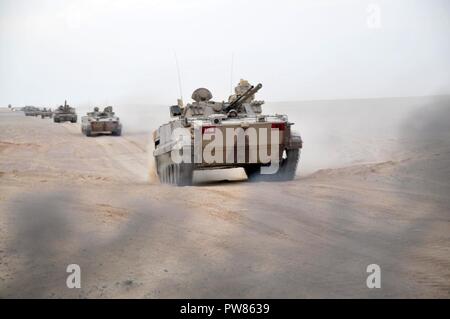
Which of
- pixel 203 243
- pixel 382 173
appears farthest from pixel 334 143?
pixel 203 243

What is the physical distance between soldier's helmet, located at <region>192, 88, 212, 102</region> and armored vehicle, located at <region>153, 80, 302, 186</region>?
57.9 inches

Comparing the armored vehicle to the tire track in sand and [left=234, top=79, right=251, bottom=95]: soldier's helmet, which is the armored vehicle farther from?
the tire track in sand

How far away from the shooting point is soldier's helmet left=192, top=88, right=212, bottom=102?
1159cm

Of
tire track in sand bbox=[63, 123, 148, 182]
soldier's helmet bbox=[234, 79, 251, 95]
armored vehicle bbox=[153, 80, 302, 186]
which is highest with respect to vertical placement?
soldier's helmet bbox=[234, 79, 251, 95]

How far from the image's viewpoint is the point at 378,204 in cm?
641

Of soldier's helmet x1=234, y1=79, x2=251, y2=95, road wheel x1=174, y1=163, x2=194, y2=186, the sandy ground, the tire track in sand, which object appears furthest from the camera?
the tire track in sand

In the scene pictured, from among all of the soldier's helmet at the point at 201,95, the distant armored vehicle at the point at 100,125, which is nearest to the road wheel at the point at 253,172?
the soldier's helmet at the point at 201,95

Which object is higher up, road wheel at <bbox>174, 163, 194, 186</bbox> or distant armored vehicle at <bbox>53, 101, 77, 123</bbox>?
distant armored vehicle at <bbox>53, 101, 77, 123</bbox>

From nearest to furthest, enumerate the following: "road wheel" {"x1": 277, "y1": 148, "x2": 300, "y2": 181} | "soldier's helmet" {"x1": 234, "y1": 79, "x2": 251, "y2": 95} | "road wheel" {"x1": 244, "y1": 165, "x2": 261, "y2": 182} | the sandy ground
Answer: the sandy ground → "road wheel" {"x1": 277, "y1": 148, "x2": 300, "y2": 181} → "road wheel" {"x1": 244, "y1": 165, "x2": 261, "y2": 182} → "soldier's helmet" {"x1": 234, "y1": 79, "x2": 251, "y2": 95}

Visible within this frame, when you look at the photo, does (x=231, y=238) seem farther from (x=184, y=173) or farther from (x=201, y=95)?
(x=201, y=95)

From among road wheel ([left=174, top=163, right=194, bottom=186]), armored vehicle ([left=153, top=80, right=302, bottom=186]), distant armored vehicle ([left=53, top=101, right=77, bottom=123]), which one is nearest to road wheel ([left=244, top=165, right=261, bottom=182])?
armored vehicle ([left=153, top=80, right=302, bottom=186])

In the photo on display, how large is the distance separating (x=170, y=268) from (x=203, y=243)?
2.23 feet

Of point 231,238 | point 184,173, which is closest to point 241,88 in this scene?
point 184,173
